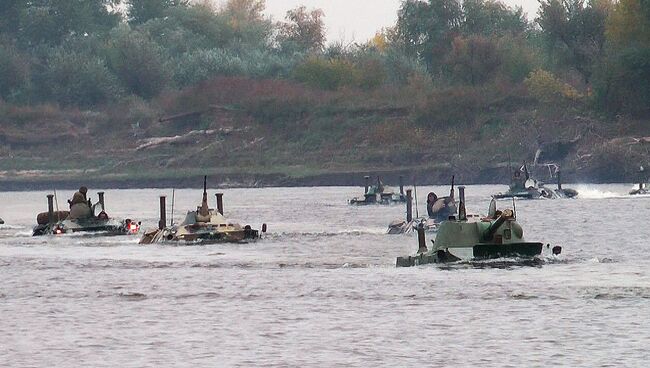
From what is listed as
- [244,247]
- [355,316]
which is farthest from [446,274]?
[244,247]

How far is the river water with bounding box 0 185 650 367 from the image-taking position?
121 feet

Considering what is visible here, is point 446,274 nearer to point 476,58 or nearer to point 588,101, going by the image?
point 588,101

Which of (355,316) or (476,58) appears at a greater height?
(476,58)

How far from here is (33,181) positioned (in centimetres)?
17438

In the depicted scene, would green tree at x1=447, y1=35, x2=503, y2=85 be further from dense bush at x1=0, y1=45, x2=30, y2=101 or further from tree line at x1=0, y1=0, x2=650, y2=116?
dense bush at x1=0, y1=45, x2=30, y2=101

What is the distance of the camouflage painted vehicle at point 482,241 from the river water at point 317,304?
652 mm

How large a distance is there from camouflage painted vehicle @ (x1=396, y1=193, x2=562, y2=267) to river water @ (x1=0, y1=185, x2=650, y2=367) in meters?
0.65

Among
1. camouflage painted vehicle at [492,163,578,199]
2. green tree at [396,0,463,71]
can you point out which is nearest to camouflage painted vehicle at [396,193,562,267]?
camouflage painted vehicle at [492,163,578,199]

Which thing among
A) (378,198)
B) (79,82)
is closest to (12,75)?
(79,82)

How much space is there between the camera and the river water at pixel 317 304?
36.8 meters

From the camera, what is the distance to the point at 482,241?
54.8 metres

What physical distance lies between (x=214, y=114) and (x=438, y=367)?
152m

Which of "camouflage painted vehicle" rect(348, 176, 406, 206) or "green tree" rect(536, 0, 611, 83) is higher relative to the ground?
"green tree" rect(536, 0, 611, 83)

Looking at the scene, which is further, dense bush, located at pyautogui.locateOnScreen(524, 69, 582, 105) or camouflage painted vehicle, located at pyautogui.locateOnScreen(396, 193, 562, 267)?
dense bush, located at pyautogui.locateOnScreen(524, 69, 582, 105)
